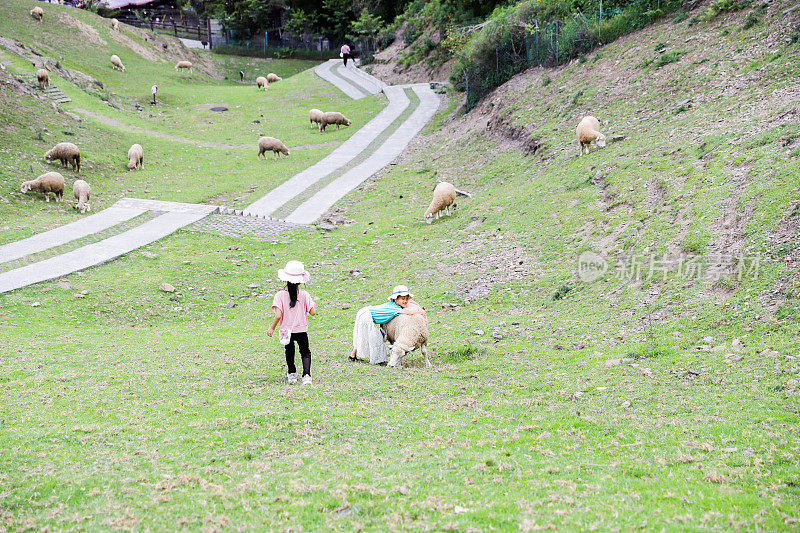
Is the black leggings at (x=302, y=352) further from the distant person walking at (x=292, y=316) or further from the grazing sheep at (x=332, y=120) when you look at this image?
the grazing sheep at (x=332, y=120)

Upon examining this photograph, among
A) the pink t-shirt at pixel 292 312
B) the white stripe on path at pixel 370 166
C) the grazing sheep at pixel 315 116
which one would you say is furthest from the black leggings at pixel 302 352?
the grazing sheep at pixel 315 116

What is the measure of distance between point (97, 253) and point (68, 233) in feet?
8.83

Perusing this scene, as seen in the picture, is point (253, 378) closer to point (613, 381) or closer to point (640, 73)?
point (613, 381)

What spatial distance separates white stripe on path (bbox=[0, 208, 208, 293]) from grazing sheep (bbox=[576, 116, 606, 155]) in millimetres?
14200

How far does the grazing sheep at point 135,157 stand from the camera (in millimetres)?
32656

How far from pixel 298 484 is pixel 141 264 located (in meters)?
15.4

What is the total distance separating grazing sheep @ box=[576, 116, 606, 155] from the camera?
76.7ft

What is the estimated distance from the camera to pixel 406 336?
38.3 feet

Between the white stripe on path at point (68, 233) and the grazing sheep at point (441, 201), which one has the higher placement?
the grazing sheep at point (441, 201)

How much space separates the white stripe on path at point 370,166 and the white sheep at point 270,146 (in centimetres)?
501

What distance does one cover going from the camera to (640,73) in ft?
89.9

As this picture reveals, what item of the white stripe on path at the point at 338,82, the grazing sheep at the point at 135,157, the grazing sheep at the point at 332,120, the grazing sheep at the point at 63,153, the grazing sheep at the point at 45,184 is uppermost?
the white stripe on path at the point at 338,82

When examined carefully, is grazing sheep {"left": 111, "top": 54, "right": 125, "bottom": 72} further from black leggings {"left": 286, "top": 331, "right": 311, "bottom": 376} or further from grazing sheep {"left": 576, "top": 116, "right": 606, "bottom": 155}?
black leggings {"left": 286, "top": 331, "right": 311, "bottom": 376}

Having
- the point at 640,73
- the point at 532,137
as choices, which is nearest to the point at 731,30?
the point at 640,73
